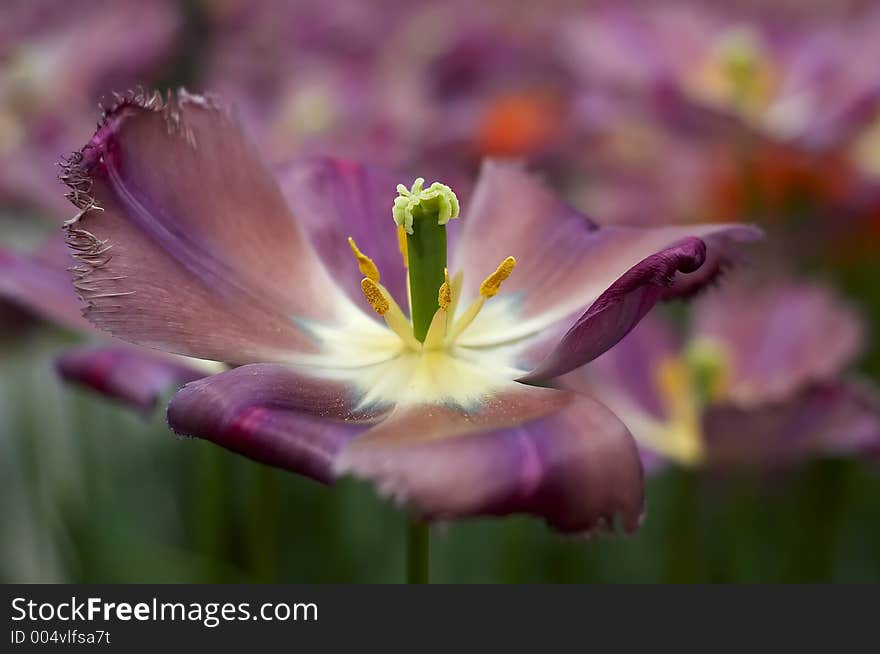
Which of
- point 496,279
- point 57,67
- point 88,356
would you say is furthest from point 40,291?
point 57,67

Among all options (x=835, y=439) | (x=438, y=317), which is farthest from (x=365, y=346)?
(x=835, y=439)

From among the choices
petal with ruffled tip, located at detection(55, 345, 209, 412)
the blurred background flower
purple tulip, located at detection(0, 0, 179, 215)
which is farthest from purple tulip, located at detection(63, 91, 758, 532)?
purple tulip, located at detection(0, 0, 179, 215)

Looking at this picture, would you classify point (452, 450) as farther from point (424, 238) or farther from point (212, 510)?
point (212, 510)

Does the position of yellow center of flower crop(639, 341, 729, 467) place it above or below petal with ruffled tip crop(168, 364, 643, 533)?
above

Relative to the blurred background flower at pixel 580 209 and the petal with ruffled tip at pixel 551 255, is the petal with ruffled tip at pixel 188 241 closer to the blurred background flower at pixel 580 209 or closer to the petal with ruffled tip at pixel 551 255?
the petal with ruffled tip at pixel 551 255

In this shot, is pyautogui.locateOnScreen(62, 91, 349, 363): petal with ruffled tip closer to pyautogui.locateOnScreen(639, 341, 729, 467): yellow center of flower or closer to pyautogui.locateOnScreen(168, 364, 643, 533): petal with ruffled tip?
pyautogui.locateOnScreen(168, 364, 643, 533): petal with ruffled tip

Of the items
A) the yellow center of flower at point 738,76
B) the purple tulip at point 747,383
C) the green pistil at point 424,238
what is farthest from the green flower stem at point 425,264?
the yellow center of flower at point 738,76
